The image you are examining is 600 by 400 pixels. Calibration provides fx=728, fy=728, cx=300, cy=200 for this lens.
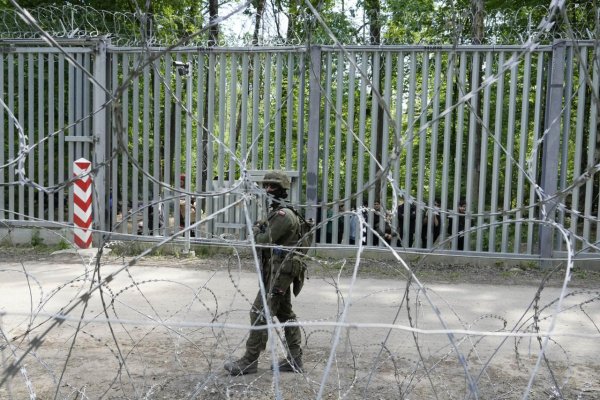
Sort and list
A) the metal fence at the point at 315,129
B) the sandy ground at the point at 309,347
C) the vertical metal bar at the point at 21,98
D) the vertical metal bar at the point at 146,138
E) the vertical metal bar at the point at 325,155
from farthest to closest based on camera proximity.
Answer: the vertical metal bar at the point at 21,98 < the vertical metal bar at the point at 146,138 < the vertical metal bar at the point at 325,155 < the metal fence at the point at 315,129 < the sandy ground at the point at 309,347

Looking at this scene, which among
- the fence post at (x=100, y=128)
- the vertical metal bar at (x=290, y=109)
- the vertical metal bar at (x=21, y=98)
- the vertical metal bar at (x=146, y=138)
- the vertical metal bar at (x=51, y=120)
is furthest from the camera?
the vertical metal bar at (x=21, y=98)

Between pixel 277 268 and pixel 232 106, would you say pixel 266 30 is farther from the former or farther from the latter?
pixel 277 268

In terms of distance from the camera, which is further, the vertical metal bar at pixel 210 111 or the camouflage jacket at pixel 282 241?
the vertical metal bar at pixel 210 111

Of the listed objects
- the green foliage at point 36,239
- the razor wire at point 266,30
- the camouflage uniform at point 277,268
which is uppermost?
the razor wire at point 266,30

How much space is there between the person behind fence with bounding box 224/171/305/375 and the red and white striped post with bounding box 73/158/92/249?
5.35 meters

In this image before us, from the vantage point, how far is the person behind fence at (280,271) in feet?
15.3

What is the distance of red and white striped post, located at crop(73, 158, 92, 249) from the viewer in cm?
958

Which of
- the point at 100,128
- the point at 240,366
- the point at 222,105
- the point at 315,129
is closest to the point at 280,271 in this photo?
the point at 240,366

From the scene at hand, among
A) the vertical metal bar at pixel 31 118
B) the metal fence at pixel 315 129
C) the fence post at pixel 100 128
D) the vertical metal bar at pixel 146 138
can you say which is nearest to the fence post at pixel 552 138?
the metal fence at pixel 315 129

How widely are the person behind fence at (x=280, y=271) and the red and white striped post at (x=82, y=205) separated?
17.5 feet

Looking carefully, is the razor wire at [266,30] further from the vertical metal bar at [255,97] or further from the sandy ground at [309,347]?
the sandy ground at [309,347]

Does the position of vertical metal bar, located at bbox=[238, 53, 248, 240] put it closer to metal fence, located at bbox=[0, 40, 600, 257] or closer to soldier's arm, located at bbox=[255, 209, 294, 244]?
metal fence, located at bbox=[0, 40, 600, 257]

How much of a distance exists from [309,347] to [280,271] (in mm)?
1053

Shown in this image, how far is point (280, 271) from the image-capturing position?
4.56 m
